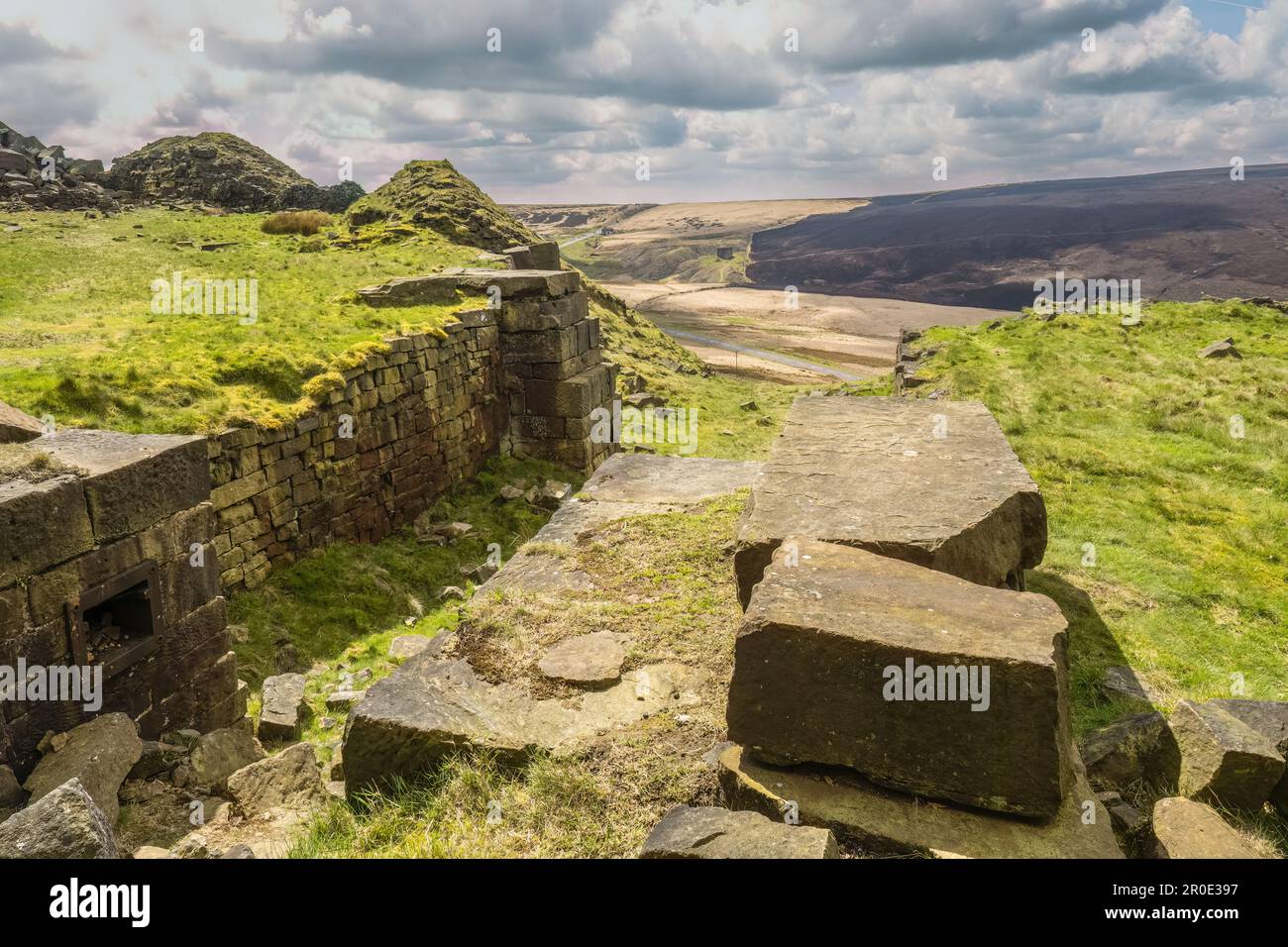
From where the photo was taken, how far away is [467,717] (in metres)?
4.11

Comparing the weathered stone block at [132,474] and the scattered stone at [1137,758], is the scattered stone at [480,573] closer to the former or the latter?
the weathered stone block at [132,474]

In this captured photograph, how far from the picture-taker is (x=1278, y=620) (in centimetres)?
749

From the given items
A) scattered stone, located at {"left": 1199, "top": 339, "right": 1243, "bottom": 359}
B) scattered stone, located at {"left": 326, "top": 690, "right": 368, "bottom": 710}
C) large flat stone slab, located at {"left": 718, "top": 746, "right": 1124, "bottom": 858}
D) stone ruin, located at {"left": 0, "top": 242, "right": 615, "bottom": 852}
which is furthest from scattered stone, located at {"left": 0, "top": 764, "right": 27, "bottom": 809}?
scattered stone, located at {"left": 1199, "top": 339, "right": 1243, "bottom": 359}

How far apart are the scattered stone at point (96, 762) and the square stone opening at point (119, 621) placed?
14.5 inches

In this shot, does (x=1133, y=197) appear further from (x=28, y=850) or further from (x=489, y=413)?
(x=28, y=850)

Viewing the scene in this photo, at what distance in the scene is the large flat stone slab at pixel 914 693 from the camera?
314 centimetres

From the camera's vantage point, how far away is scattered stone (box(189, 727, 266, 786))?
17.5 ft

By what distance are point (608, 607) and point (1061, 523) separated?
6.62 metres

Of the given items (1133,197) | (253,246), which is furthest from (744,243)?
(253,246)

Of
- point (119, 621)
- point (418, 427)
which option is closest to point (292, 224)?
point (418, 427)

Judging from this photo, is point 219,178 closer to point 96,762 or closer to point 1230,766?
point 96,762

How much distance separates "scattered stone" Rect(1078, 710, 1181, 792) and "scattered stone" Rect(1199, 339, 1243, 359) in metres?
14.1

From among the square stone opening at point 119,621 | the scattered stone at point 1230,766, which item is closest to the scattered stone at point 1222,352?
the scattered stone at point 1230,766

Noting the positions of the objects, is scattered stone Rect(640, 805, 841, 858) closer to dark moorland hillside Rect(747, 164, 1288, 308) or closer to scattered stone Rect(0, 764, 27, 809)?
scattered stone Rect(0, 764, 27, 809)
